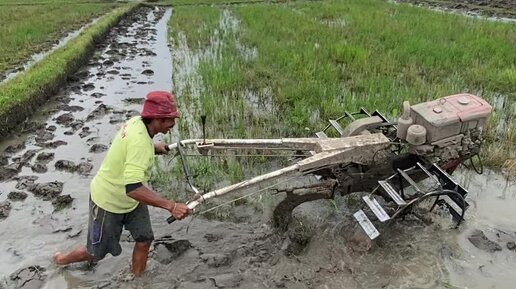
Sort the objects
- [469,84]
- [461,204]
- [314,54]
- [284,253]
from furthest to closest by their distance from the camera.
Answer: [314,54], [469,84], [284,253], [461,204]

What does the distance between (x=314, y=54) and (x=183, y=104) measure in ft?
10.5

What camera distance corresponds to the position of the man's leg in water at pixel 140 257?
10.7ft

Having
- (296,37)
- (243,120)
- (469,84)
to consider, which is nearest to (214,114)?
(243,120)

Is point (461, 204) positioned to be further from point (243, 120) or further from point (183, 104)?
point (183, 104)

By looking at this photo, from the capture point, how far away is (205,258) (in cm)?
362

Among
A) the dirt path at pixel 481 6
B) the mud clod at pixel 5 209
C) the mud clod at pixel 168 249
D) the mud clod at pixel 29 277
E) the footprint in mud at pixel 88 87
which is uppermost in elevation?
the mud clod at pixel 168 249

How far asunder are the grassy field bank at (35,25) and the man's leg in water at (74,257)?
6.65m

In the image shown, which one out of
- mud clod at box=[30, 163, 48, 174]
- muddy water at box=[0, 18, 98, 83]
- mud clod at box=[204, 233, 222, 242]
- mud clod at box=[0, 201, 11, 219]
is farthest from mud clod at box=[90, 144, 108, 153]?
muddy water at box=[0, 18, 98, 83]

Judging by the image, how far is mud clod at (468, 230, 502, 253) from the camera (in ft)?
12.3

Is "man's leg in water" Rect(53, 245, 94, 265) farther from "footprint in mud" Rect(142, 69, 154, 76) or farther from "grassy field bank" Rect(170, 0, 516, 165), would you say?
"footprint in mud" Rect(142, 69, 154, 76)

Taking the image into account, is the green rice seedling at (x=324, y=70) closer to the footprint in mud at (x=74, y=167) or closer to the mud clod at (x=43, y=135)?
the footprint in mud at (x=74, y=167)

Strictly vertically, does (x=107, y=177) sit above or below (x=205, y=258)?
above

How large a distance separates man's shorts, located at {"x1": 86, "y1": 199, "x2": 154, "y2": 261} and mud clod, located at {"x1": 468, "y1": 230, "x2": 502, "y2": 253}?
2.62 metres

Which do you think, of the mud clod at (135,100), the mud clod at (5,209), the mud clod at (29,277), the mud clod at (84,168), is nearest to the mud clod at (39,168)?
the mud clod at (84,168)
